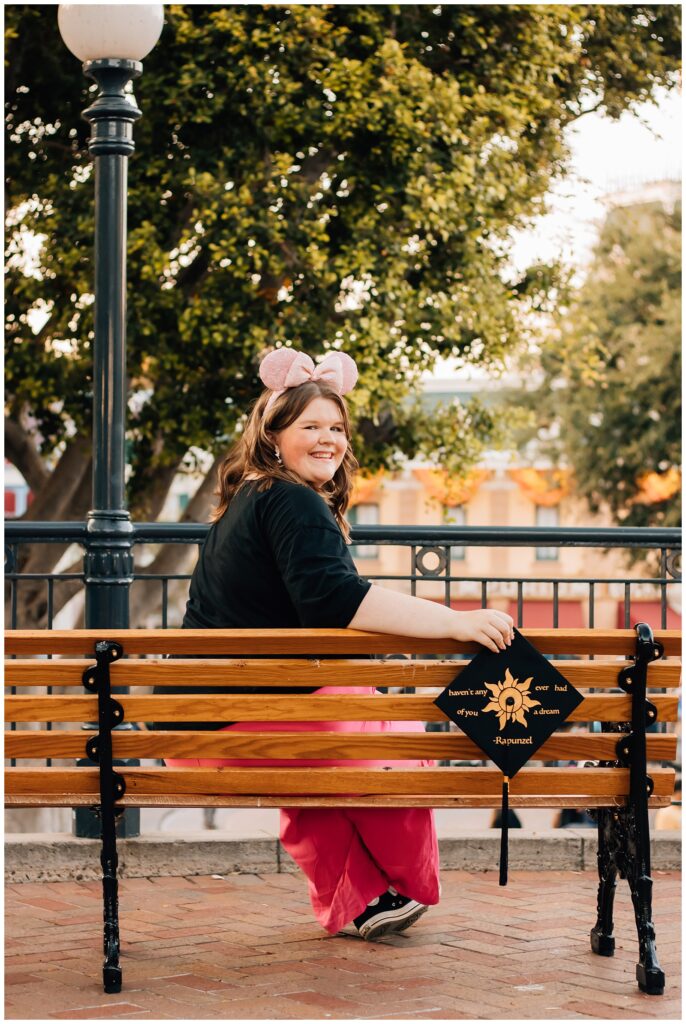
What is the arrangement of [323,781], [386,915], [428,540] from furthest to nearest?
[428,540] < [386,915] < [323,781]

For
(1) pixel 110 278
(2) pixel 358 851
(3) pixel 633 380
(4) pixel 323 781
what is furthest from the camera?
(3) pixel 633 380

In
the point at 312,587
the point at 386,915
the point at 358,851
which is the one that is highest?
the point at 312,587

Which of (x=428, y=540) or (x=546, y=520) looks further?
(x=546, y=520)

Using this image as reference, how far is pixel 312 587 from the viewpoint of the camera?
3.55 metres

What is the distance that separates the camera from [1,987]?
3.40 m

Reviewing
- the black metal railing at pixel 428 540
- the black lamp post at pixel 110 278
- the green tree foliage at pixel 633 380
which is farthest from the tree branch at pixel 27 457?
the green tree foliage at pixel 633 380

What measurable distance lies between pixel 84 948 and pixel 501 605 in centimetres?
4120

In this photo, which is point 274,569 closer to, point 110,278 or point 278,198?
point 110,278

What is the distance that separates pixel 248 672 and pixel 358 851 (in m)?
0.80

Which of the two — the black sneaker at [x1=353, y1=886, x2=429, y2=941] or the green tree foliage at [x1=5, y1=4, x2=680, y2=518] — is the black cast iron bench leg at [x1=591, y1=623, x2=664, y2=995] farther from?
the green tree foliage at [x1=5, y1=4, x2=680, y2=518]

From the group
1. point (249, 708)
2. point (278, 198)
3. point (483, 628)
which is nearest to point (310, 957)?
point (249, 708)

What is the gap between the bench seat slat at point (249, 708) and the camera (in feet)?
11.3

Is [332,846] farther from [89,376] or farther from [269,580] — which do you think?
[89,376]

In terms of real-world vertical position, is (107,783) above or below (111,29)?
below
